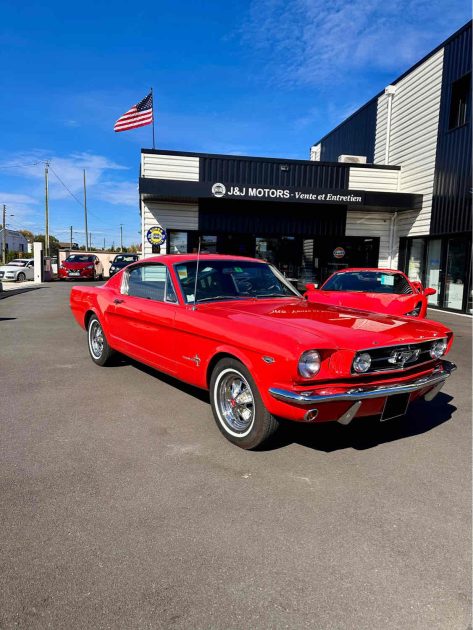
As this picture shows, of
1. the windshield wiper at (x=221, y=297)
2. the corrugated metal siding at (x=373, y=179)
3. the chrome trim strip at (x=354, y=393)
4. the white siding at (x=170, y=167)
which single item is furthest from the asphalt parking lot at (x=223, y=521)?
the corrugated metal siding at (x=373, y=179)

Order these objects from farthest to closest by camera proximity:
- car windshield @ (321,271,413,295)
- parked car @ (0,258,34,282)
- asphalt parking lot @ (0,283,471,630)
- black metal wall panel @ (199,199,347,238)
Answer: parked car @ (0,258,34,282) → black metal wall panel @ (199,199,347,238) → car windshield @ (321,271,413,295) → asphalt parking lot @ (0,283,471,630)

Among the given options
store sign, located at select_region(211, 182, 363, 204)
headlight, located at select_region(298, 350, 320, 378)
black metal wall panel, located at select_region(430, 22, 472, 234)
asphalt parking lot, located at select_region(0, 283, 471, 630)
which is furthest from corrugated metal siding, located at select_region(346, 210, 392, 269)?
headlight, located at select_region(298, 350, 320, 378)

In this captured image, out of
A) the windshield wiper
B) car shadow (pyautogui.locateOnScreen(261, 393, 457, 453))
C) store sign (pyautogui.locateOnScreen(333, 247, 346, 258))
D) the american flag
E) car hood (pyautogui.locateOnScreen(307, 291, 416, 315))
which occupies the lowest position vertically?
car shadow (pyautogui.locateOnScreen(261, 393, 457, 453))

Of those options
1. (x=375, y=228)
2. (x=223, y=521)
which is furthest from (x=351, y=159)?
(x=223, y=521)

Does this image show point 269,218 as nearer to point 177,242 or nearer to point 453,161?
point 177,242

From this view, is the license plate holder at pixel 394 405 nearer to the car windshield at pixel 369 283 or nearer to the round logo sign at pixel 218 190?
the car windshield at pixel 369 283

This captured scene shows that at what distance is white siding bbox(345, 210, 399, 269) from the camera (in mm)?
15555

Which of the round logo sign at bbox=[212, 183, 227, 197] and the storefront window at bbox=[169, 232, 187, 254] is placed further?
the storefront window at bbox=[169, 232, 187, 254]

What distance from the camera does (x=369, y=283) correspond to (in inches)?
333

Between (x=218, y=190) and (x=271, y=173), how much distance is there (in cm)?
216

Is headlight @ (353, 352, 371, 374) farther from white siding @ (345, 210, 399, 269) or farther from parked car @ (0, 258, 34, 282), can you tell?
parked car @ (0, 258, 34, 282)

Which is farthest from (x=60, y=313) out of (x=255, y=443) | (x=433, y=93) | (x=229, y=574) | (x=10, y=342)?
(x=433, y=93)

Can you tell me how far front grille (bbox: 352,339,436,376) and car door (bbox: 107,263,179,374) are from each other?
1.83 m

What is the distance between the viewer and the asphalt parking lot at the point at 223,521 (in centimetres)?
194
